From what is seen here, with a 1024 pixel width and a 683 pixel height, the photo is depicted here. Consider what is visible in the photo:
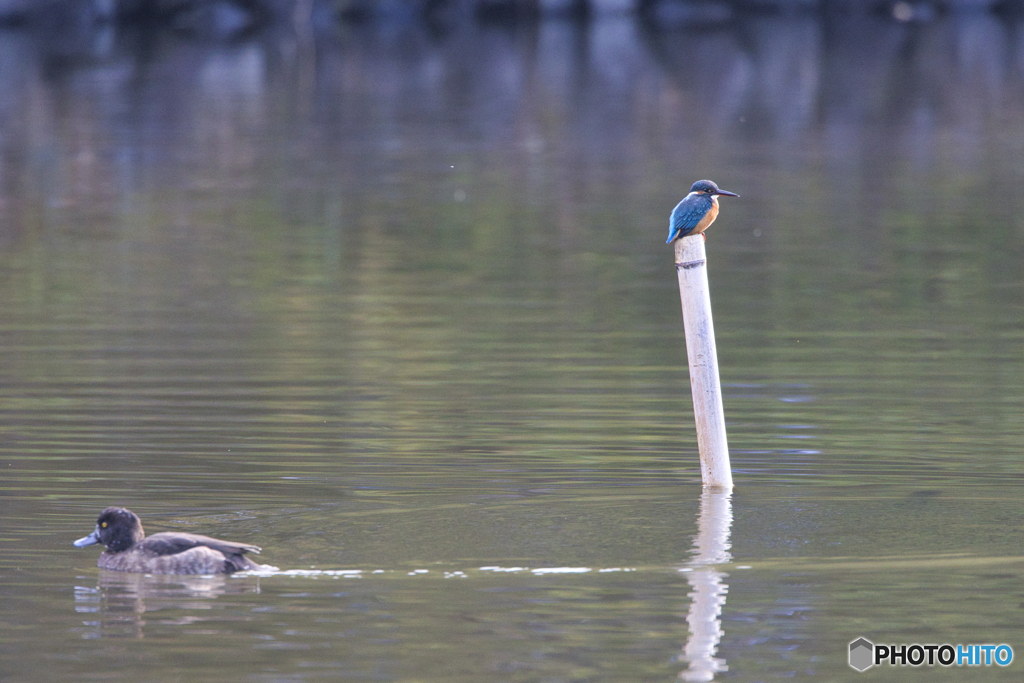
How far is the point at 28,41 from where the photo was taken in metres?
57.1

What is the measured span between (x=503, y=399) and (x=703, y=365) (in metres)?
2.94

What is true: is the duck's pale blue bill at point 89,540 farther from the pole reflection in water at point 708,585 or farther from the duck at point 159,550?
the pole reflection in water at point 708,585

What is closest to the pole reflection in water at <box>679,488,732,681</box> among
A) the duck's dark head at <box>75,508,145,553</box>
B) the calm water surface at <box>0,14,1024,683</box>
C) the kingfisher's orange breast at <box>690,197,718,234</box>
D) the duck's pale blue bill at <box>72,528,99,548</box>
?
the calm water surface at <box>0,14,1024,683</box>

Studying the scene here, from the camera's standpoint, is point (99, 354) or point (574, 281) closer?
point (99, 354)

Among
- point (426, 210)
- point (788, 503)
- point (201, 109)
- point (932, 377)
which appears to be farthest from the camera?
point (201, 109)

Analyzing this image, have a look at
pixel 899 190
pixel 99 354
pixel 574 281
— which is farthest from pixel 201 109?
pixel 99 354

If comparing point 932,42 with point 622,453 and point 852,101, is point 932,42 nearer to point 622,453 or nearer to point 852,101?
point 852,101

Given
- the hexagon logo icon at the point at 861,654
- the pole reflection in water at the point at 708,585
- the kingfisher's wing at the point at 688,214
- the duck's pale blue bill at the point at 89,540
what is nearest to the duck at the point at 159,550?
the duck's pale blue bill at the point at 89,540

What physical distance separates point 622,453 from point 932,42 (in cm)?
4518

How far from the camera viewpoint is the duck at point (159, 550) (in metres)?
8.09

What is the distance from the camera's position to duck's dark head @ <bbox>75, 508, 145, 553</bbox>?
827cm

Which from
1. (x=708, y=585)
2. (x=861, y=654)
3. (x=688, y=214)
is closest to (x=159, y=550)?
(x=708, y=585)

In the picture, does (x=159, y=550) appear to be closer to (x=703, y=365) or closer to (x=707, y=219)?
(x=703, y=365)

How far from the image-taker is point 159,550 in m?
8.18
